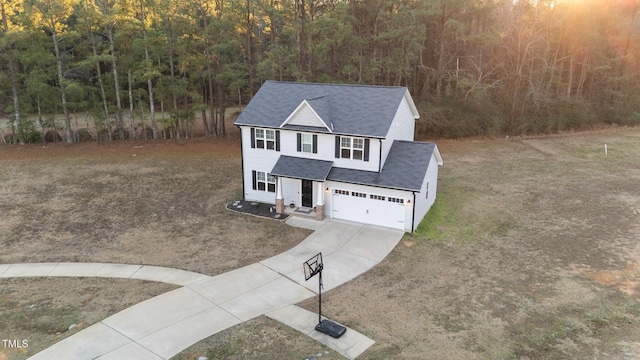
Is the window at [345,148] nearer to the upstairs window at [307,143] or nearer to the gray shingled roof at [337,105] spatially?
the gray shingled roof at [337,105]

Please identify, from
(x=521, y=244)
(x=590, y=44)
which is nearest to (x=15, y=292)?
(x=521, y=244)

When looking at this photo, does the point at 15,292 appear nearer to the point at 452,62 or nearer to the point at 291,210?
the point at 291,210

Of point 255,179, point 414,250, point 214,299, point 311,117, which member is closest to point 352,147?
point 311,117

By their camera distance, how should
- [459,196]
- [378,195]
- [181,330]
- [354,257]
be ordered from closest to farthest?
1. [181,330]
2. [354,257]
3. [378,195]
4. [459,196]

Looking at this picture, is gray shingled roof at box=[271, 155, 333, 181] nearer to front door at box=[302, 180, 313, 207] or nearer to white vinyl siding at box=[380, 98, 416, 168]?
front door at box=[302, 180, 313, 207]

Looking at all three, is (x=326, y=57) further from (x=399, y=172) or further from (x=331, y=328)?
(x=331, y=328)

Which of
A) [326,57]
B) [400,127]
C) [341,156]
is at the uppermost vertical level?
[326,57]

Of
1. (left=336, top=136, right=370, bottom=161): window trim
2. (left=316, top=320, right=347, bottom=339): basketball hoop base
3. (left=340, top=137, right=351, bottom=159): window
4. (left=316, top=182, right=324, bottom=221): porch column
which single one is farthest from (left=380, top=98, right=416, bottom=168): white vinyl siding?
(left=316, top=320, right=347, bottom=339): basketball hoop base
